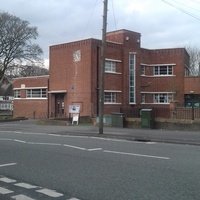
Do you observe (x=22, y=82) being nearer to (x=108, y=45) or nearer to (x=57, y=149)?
(x=108, y=45)

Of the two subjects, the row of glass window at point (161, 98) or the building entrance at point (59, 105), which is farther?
the row of glass window at point (161, 98)

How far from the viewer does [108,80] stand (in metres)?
46.6

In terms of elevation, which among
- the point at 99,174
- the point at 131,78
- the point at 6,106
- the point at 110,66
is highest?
the point at 110,66

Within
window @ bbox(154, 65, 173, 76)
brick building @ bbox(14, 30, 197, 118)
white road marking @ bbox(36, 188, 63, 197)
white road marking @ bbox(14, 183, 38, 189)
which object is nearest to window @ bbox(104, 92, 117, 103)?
brick building @ bbox(14, 30, 197, 118)

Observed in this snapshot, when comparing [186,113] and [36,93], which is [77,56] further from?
[186,113]

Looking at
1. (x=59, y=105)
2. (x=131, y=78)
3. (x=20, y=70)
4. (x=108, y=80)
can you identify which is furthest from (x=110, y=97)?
(x=20, y=70)

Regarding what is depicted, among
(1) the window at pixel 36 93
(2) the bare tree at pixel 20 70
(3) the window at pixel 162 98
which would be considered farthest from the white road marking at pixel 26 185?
(2) the bare tree at pixel 20 70

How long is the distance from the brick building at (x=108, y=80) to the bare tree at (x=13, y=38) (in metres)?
11.3

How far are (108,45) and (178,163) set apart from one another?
115 ft

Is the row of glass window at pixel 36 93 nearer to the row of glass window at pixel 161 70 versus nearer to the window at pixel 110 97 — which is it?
the window at pixel 110 97

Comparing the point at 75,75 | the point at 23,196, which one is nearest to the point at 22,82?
the point at 75,75

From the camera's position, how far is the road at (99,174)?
8.82 meters

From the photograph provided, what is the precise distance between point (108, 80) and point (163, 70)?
9.53 meters

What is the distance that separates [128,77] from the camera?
1948 inches
